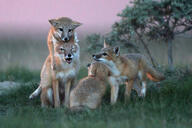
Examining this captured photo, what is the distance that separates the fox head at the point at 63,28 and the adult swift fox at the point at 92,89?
0.97 m

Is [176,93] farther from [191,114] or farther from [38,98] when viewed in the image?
[38,98]

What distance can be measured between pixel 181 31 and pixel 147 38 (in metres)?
1.08

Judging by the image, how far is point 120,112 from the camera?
700cm

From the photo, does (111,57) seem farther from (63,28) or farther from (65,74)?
(63,28)

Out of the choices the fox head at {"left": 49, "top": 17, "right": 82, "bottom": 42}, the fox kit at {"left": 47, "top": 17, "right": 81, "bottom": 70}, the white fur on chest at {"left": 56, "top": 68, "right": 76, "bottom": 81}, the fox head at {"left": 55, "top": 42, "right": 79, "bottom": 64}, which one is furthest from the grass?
the fox head at {"left": 49, "top": 17, "right": 82, "bottom": 42}

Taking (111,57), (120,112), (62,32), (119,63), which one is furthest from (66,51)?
(120,112)

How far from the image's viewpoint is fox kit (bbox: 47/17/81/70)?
26.6 feet

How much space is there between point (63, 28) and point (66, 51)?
581 mm

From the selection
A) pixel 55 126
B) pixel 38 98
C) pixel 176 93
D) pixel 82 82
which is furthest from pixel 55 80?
pixel 176 93

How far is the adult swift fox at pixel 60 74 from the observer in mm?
7973

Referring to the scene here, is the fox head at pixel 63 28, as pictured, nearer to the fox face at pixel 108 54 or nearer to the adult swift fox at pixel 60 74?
the adult swift fox at pixel 60 74

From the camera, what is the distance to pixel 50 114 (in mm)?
7250

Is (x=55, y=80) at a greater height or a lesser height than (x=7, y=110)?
greater

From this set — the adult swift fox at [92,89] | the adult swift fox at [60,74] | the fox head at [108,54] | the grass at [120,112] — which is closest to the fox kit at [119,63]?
the fox head at [108,54]
